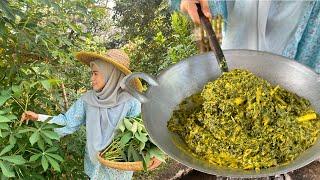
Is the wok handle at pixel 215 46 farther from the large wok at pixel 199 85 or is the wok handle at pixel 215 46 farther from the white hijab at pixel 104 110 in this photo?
the white hijab at pixel 104 110

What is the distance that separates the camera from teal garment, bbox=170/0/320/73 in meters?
1.57

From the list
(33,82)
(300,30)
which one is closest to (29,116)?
(33,82)

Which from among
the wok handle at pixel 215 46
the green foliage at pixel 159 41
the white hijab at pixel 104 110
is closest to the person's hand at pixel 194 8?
the wok handle at pixel 215 46

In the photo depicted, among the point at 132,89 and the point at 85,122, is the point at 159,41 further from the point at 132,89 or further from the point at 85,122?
the point at 132,89

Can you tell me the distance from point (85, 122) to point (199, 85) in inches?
25.7

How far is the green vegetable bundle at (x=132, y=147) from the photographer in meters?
1.60

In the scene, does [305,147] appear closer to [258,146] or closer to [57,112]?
[258,146]

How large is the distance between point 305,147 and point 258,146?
12cm

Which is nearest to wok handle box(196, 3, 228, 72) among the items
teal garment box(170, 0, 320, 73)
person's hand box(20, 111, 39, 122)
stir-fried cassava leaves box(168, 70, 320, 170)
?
stir-fried cassava leaves box(168, 70, 320, 170)

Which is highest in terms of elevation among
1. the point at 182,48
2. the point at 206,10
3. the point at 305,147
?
the point at 206,10

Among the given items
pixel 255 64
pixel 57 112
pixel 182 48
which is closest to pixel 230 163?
pixel 255 64

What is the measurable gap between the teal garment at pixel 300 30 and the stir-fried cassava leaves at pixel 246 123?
40 centimetres

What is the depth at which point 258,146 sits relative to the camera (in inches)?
45.2

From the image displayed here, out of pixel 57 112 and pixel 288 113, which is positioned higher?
pixel 288 113
